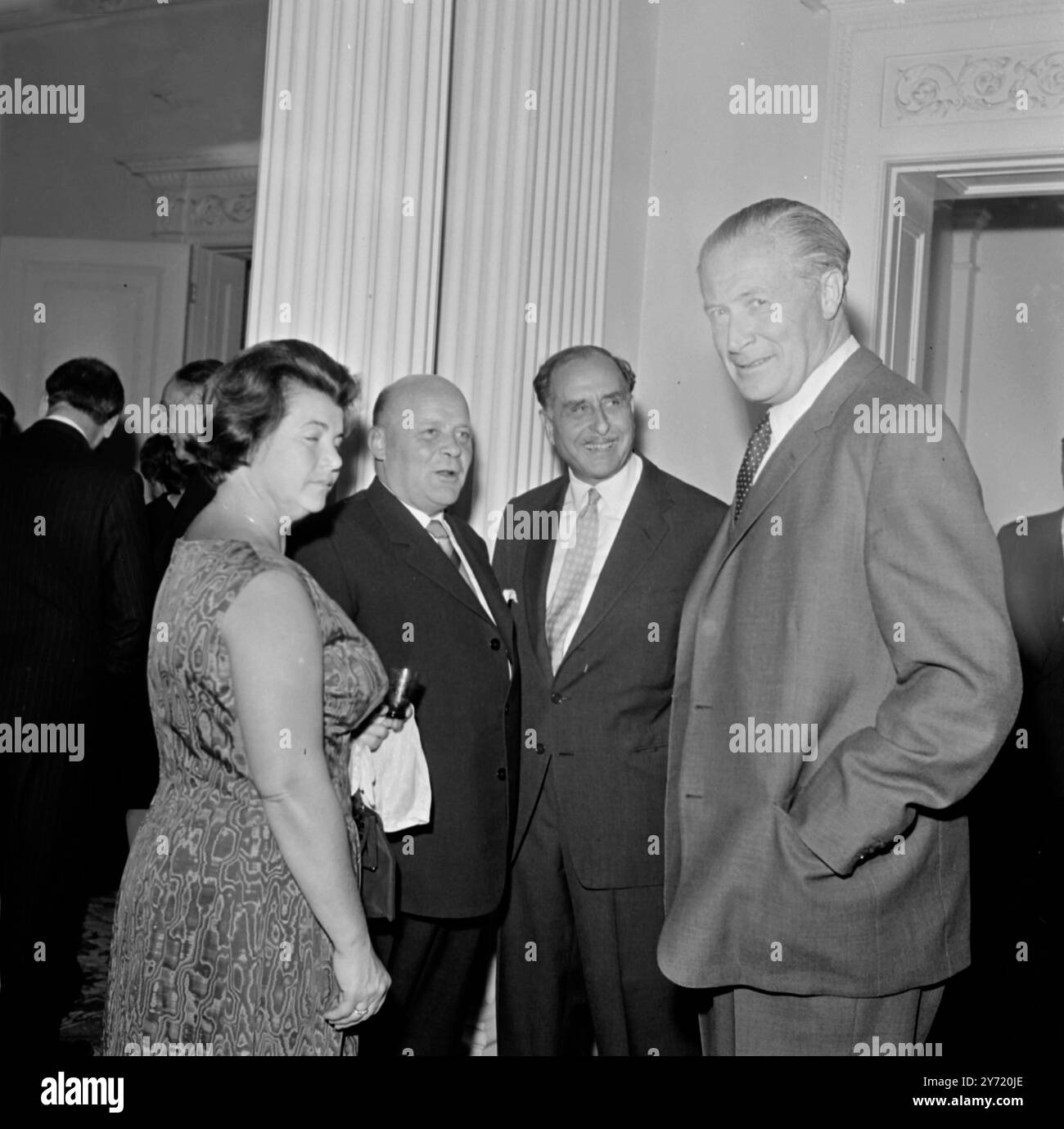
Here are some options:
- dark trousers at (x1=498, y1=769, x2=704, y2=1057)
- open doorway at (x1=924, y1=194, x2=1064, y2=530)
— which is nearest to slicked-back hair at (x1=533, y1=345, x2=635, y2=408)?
dark trousers at (x1=498, y1=769, x2=704, y2=1057)

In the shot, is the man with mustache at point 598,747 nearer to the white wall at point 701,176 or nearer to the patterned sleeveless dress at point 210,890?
the patterned sleeveless dress at point 210,890

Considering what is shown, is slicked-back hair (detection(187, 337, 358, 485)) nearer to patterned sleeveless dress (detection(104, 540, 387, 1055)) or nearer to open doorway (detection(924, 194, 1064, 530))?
patterned sleeveless dress (detection(104, 540, 387, 1055))

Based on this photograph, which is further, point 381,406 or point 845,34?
point 845,34

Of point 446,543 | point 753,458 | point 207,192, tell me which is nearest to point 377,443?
point 446,543

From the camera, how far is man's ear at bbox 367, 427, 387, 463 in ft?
10.6

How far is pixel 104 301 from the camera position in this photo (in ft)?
22.4

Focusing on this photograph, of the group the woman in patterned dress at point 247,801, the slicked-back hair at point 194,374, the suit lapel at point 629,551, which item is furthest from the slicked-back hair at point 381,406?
the slicked-back hair at point 194,374

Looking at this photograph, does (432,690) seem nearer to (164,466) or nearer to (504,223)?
(504,223)

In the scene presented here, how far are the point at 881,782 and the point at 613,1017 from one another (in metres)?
1.53

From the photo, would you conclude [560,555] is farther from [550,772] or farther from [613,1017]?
[613,1017]

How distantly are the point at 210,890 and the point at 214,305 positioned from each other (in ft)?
17.6

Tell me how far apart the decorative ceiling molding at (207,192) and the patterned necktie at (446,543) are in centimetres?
405

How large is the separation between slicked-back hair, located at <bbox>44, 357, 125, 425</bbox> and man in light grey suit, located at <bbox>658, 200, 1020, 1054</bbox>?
2379 mm

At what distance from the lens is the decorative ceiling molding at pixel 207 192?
22.3ft
